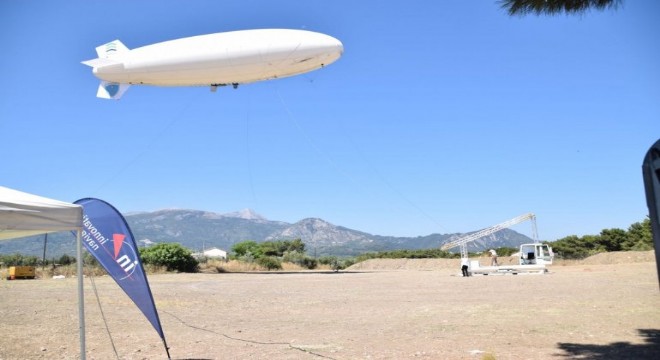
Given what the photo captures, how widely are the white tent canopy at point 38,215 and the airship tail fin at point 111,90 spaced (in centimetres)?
1750

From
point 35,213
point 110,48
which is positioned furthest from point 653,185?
point 110,48

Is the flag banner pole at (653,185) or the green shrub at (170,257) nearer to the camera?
the flag banner pole at (653,185)

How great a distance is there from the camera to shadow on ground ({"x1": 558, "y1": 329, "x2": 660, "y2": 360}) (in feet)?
27.8

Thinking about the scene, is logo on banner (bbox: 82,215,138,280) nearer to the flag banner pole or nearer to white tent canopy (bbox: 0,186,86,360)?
white tent canopy (bbox: 0,186,86,360)

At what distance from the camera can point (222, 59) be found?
21562mm

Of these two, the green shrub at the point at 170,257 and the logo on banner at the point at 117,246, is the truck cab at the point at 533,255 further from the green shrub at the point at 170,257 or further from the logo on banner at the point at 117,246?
the logo on banner at the point at 117,246

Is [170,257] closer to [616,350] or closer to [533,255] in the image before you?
[533,255]

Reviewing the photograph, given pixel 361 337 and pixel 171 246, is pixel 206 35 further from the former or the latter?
pixel 171 246

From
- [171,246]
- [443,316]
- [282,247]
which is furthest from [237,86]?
[282,247]

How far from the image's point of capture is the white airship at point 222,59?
21.7m

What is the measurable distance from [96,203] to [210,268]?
4218 cm

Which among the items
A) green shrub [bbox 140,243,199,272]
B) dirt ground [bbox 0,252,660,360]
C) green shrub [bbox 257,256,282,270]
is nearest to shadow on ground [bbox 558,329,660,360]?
dirt ground [bbox 0,252,660,360]

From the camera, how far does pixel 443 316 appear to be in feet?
46.4

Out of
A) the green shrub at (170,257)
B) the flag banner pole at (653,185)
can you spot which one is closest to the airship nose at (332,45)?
the flag banner pole at (653,185)
